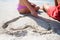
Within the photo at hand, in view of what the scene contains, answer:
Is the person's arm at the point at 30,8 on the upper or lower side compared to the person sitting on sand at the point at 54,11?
upper

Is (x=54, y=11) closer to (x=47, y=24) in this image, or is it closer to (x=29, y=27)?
(x=47, y=24)

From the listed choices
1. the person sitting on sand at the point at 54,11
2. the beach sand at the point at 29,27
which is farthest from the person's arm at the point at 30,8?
the person sitting on sand at the point at 54,11

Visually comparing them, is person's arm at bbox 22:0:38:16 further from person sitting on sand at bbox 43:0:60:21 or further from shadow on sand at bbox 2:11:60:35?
person sitting on sand at bbox 43:0:60:21

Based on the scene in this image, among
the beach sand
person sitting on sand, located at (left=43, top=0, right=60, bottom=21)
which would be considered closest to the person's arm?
the beach sand

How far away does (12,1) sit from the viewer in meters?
2.12

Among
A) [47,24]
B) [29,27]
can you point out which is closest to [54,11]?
[47,24]

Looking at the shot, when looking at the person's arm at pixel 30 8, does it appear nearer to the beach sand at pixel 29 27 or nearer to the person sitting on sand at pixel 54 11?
the beach sand at pixel 29 27

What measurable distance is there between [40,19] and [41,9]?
0.34 m

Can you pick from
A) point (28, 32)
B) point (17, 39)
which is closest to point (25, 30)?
point (28, 32)

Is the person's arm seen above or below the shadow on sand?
above

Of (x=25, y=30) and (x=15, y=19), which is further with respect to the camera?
(x=15, y=19)

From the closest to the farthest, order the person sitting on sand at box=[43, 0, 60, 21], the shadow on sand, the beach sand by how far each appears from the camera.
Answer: the beach sand, the shadow on sand, the person sitting on sand at box=[43, 0, 60, 21]

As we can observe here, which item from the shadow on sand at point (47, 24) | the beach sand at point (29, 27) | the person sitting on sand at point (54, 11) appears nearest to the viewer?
the beach sand at point (29, 27)

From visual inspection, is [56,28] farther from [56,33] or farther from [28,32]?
[28,32]
